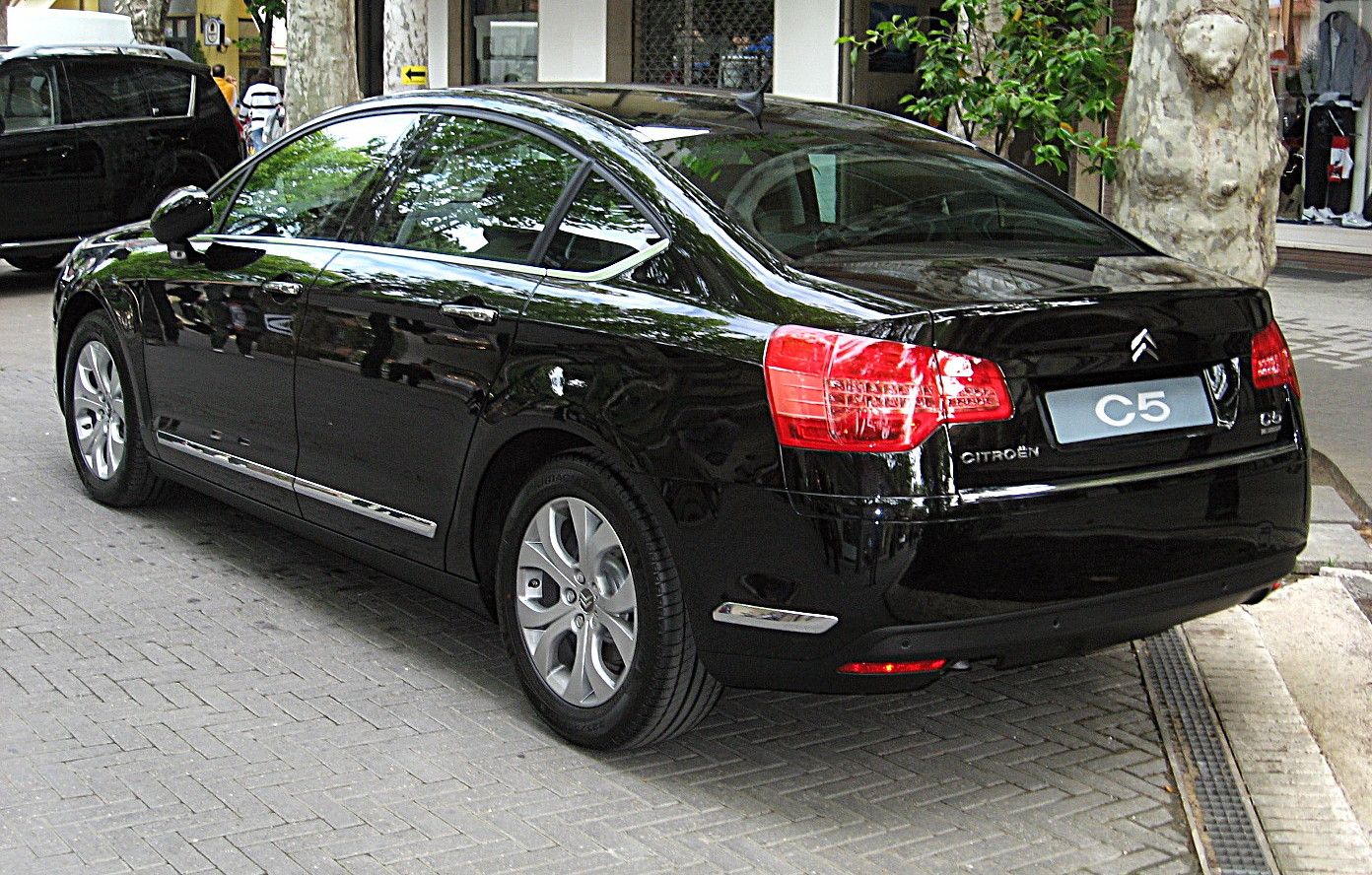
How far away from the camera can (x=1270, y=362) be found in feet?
14.5

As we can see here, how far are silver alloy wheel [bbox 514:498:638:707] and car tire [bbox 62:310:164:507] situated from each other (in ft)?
8.52

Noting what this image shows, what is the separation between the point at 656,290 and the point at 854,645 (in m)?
1.02

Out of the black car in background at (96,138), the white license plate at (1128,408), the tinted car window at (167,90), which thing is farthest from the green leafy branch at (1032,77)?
the tinted car window at (167,90)

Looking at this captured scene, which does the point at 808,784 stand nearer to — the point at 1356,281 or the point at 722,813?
the point at 722,813

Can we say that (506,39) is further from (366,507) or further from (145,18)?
(366,507)

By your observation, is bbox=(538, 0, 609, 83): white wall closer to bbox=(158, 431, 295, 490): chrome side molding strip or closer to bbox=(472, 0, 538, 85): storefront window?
bbox=(472, 0, 538, 85): storefront window

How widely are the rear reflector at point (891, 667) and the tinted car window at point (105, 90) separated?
41.0ft

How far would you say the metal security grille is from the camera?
60.9 feet

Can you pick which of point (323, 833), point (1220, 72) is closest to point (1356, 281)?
point (1220, 72)

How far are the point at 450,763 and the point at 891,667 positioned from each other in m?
1.16

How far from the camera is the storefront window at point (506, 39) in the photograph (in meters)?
21.5

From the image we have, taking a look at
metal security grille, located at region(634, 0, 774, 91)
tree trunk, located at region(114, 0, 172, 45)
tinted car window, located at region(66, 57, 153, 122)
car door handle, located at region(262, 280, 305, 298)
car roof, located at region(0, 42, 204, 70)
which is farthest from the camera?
tree trunk, located at region(114, 0, 172, 45)

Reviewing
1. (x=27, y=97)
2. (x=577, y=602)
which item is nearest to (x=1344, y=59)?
(x=27, y=97)

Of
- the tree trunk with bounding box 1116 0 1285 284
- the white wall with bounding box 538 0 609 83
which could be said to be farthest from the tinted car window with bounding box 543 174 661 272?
the white wall with bounding box 538 0 609 83
